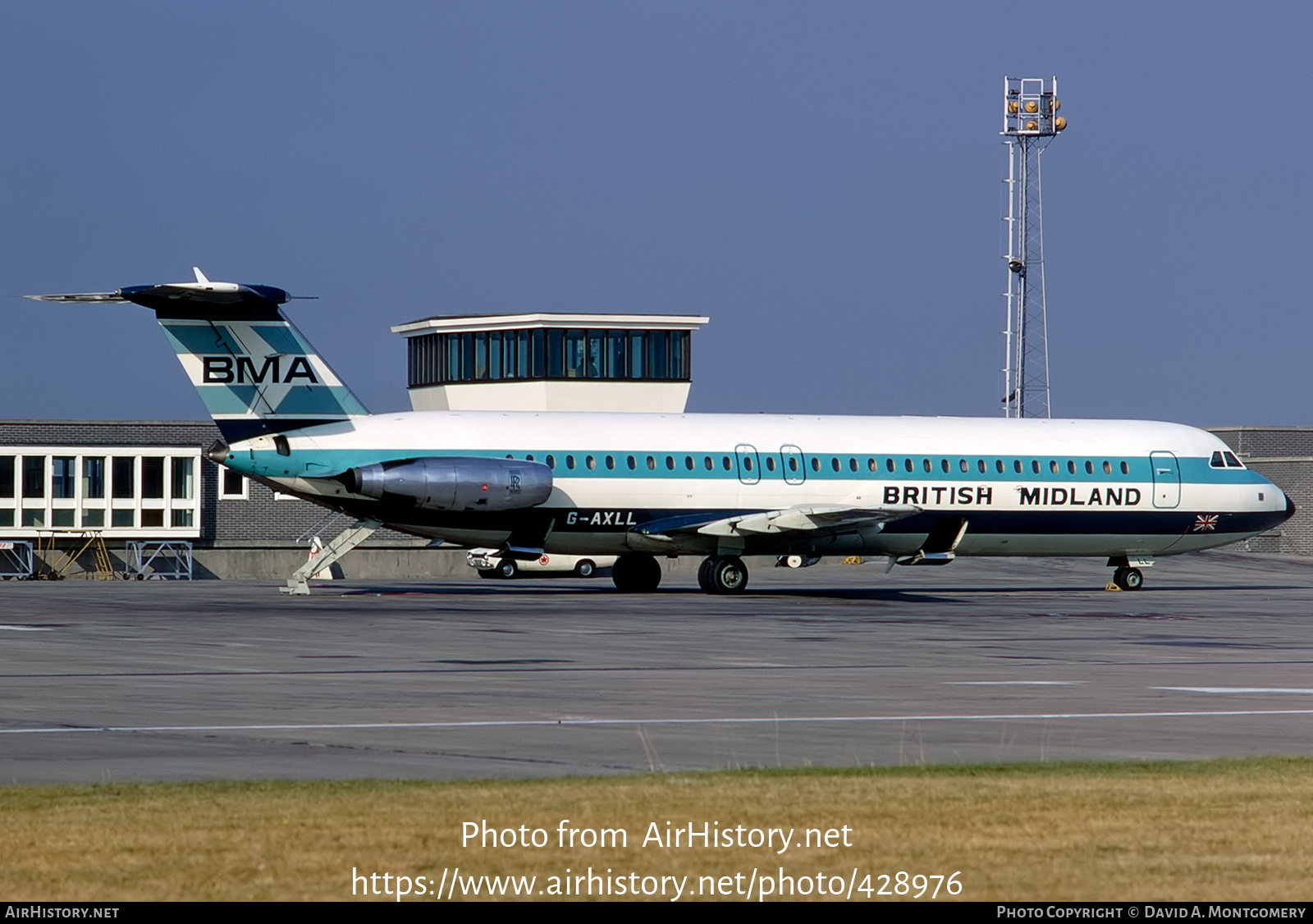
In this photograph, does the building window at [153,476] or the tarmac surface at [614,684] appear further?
the building window at [153,476]

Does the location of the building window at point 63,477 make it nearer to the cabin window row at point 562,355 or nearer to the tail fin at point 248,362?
the cabin window row at point 562,355

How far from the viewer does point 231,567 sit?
201 ft

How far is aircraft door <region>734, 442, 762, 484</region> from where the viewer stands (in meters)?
41.5

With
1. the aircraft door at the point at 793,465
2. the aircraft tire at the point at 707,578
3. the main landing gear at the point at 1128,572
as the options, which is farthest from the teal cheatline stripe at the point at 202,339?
the main landing gear at the point at 1128,572

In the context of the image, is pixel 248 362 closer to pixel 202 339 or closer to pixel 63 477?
pixel 202 339

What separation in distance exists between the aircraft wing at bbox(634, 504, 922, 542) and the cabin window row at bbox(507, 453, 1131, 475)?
1.17 m

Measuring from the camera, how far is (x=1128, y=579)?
46438mm

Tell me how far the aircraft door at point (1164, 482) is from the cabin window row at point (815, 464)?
80cm

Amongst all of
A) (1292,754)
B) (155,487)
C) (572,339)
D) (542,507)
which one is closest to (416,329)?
(572,339)

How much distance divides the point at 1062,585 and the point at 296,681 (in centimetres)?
3622

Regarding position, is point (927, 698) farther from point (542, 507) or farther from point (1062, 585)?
point (1062, 585)

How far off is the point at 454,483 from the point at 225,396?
4854 millimetres

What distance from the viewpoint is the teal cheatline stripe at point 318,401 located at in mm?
38375

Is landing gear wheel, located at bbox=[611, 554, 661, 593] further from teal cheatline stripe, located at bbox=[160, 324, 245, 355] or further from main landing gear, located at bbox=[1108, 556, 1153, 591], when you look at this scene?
main landing gear, located at bbox=[1108, 556, 1153, 591]
